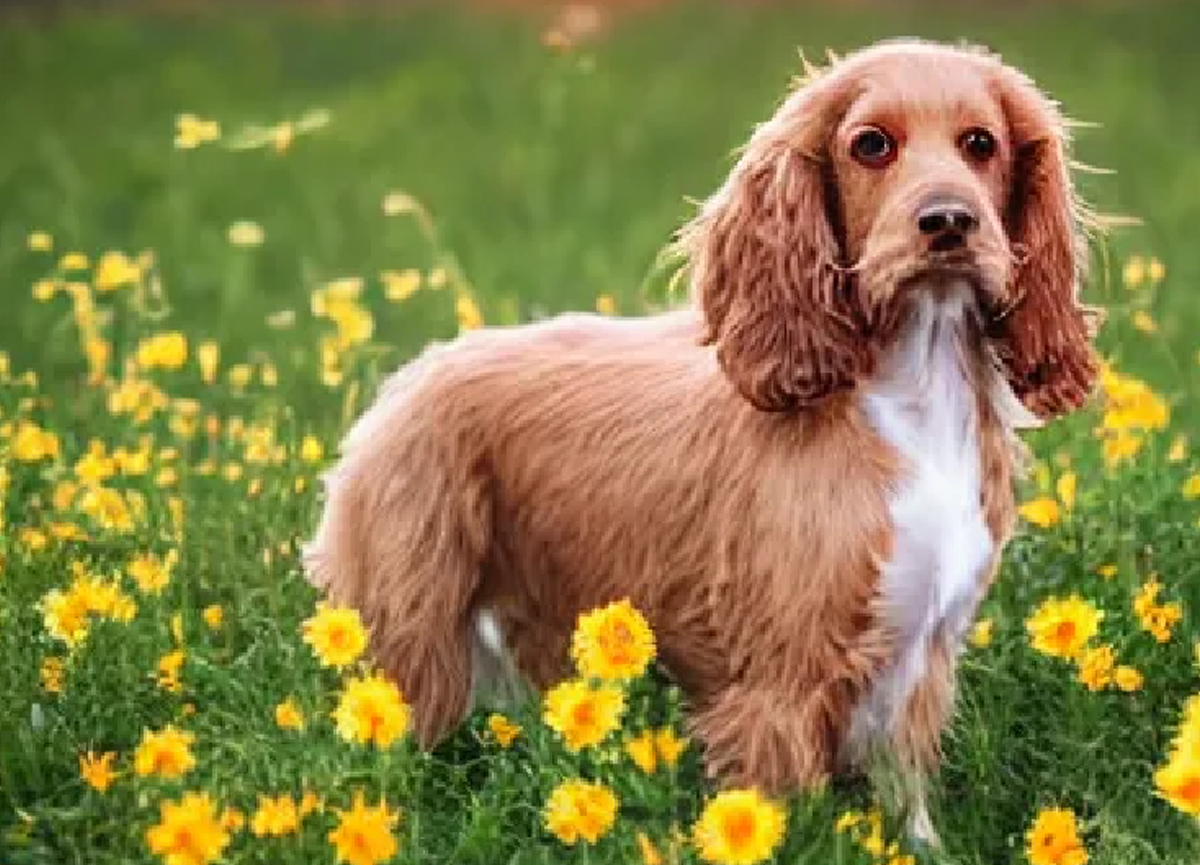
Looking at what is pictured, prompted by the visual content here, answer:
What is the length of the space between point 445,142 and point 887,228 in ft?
23.2

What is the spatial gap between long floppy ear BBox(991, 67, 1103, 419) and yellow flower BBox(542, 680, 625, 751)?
98cm

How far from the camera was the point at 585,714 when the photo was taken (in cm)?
324

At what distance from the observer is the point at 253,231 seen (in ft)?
18.2

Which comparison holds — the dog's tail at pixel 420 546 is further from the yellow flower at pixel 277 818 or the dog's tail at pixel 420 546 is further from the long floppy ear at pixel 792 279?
the yellow flower at pixel 277 818

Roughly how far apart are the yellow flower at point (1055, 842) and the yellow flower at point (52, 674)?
155 centimetres

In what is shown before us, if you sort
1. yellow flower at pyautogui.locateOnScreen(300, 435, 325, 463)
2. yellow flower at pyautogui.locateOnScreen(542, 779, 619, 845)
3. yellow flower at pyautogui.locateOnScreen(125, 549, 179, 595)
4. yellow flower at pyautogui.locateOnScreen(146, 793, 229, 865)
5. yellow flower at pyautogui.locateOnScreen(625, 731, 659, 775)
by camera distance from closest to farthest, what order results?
yellow flower at pyautogui.locateOnScreen(146, 793, 229, 865)
yellow flower at pyautogui.locateOnScreen(542, 779, 619, 845)
yellow flower at pyautogui.locateOnScreen(625, 731, 659, 775)
yellow flower at pyautogui.locateOnScreen(125, 549, 179, 595)
yellow flower at pyautogui.locateOnScreen(300, 435, 325, 463)

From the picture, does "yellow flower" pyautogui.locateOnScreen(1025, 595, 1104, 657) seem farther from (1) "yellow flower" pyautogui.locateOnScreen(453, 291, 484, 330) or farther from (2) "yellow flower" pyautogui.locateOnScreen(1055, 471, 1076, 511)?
(1) "yellow flower" pyautogui.locateOnScreen(453, 291, 484, 330)

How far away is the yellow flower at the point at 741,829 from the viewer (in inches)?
122

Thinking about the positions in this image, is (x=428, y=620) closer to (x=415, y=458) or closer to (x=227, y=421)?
(x=415, y=458)

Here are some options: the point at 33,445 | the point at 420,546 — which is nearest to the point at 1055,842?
the point at 420,546

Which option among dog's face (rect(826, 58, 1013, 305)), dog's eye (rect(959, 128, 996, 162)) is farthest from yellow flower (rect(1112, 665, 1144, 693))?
dog's eye (rect(959, 128, 996, 162))

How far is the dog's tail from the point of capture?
4074 mm

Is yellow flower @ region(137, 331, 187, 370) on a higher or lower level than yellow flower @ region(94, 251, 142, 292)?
lower

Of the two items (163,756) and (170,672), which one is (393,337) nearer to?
(170,672)
